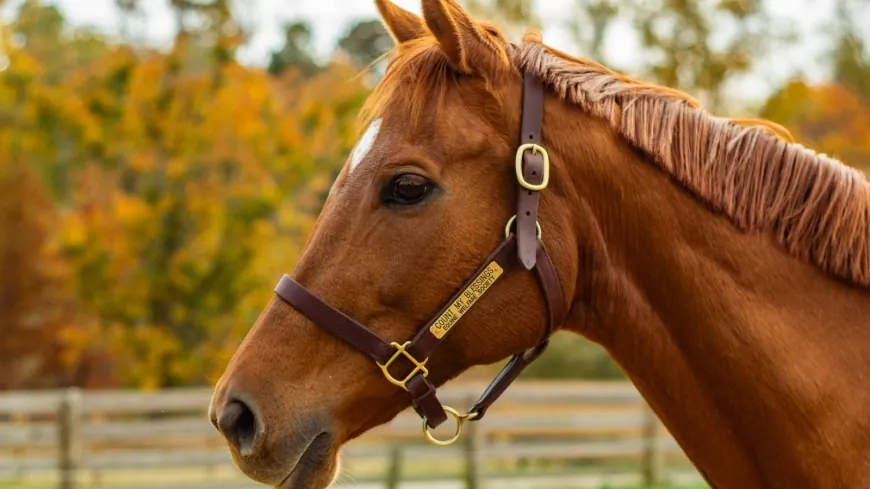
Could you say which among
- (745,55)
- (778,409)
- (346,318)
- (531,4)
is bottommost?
(531,4)

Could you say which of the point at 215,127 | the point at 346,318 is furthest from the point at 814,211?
the point at 215,127

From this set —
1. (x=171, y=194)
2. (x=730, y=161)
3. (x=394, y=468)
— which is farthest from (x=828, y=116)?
(x=730, y=161)

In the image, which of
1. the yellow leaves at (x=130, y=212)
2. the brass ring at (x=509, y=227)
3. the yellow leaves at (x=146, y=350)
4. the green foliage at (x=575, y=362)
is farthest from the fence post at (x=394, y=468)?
the brass ring at (x=509, y=227)

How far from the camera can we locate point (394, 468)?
11633mm

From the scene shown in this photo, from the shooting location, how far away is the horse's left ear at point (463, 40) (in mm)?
2695

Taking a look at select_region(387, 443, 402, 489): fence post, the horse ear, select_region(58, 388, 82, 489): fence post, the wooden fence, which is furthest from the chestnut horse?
select_region(387, 443, 402, 489): fence post

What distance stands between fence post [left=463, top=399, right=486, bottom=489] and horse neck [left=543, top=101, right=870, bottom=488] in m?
8.90

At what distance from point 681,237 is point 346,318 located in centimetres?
96

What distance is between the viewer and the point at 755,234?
2736mm

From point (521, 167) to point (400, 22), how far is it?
0.71 m

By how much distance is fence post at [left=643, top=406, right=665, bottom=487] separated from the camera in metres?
12.7

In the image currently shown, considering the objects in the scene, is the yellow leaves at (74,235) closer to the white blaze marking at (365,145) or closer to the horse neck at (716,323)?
the white blaze marking at (365,145)

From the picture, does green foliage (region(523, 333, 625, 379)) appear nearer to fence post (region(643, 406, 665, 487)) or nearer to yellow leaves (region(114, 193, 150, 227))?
fence post (region(643, 406, 665, 487))

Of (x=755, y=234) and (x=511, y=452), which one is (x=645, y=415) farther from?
(x=755, y=234)
